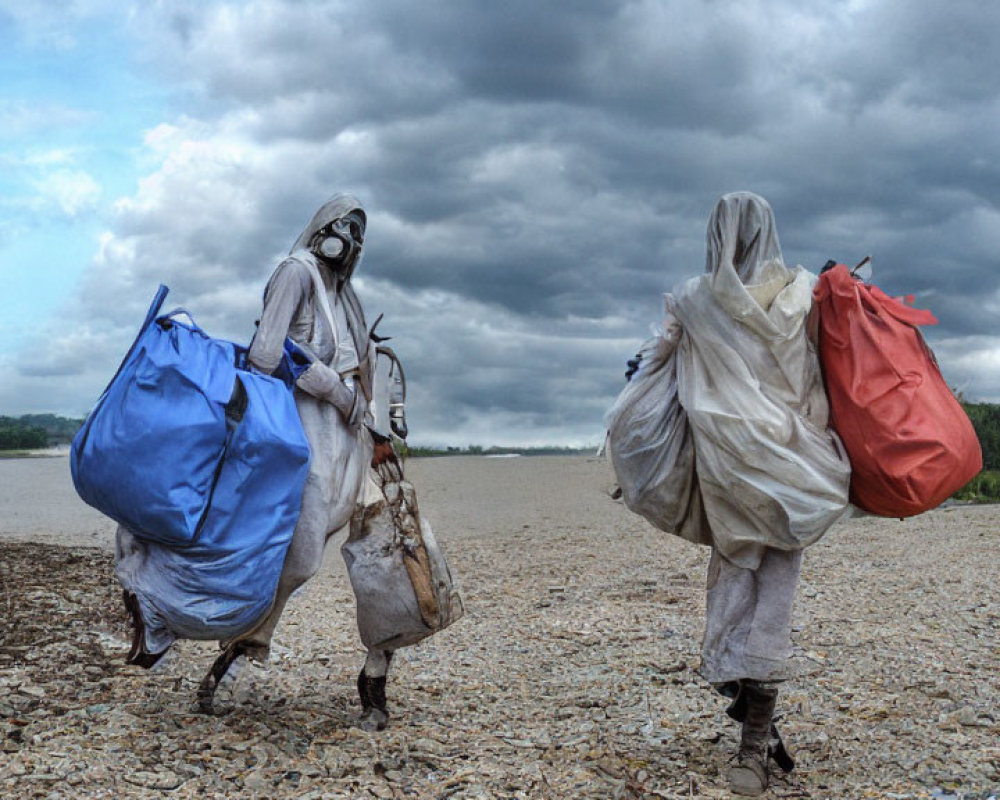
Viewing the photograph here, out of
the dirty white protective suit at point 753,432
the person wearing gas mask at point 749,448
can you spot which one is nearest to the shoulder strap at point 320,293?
the person wearing gas mask at point 749,448

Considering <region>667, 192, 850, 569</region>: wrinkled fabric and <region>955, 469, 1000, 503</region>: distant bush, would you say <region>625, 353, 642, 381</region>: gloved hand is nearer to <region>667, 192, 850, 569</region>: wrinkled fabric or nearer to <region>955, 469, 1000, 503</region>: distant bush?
<region>667, 192, 850, 569</region>: wrinkled fabric

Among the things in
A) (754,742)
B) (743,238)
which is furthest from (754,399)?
(754,742)

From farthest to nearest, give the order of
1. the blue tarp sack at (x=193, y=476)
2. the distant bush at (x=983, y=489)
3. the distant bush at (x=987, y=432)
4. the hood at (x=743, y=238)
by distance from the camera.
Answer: the distant bush at (x=987, y=432) < the distant bush at (x=983, y=489) < the hood at (x=743, y=238) < the blue tarp sack at (x=193, y=476)

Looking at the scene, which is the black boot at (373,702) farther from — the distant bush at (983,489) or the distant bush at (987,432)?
the distant bush at (987,432)

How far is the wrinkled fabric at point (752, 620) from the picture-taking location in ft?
11.7

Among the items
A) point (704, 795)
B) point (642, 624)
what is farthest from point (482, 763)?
point (642, 624)

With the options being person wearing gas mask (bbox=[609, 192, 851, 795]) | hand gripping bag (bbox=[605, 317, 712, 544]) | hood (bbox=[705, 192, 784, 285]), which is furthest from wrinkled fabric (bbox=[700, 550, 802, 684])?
hood (bbox=[705, 192, 784, 285])

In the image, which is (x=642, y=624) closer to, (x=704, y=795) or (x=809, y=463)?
(x=704, y=795)

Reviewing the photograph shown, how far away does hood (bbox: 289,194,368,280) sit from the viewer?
4.09m

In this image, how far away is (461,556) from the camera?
401 inches

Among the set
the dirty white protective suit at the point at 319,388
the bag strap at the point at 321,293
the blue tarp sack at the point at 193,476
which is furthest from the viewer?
the bag strap at the point at 321,293

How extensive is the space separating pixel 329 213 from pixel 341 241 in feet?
0.41

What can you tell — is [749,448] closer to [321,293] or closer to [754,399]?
[754,399]

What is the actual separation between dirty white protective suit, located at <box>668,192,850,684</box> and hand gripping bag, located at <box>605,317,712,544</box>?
94 millimetres
